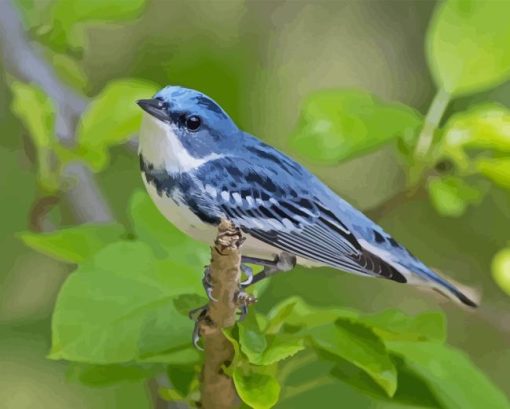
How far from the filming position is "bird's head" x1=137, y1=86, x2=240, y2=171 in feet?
1.57

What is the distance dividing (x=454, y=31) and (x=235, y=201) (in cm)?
18

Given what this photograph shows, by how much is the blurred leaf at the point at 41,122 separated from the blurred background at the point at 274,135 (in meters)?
0.21

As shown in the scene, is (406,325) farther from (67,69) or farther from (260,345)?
(67,69)

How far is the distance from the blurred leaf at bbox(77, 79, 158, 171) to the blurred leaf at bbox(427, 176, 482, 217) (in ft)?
0.61

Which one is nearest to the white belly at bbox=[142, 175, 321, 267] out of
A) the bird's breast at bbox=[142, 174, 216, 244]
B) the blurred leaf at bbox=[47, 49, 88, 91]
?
the bird's breast at bbox=[142, 174, 216, 244]

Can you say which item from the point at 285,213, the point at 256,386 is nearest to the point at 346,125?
the point at 285,213

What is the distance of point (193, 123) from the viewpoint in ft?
1.63

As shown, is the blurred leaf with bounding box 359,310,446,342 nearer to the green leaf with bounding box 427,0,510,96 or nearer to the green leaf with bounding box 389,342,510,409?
the green leaf with bounding box 389,342,510,409

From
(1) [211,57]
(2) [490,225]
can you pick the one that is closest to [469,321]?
(2) [490,225]

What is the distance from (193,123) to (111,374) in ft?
0.51

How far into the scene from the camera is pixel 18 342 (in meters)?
0.92

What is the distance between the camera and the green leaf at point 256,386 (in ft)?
1.48

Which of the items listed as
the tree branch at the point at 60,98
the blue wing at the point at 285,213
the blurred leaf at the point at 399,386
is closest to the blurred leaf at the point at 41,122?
the tree branch at the point at 60,98

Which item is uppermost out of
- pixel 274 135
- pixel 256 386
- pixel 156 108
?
pixel 156 108
